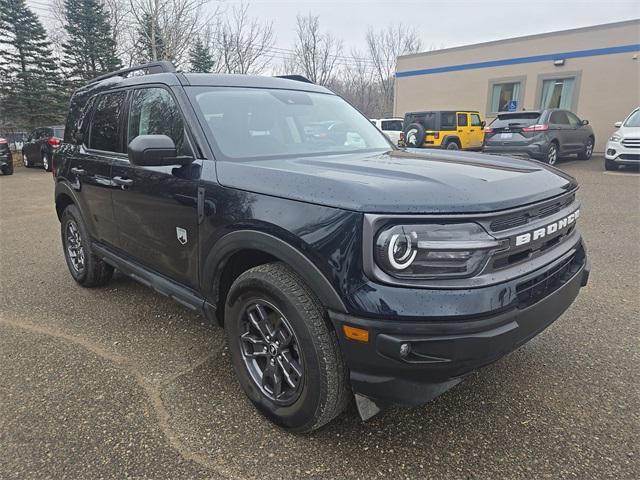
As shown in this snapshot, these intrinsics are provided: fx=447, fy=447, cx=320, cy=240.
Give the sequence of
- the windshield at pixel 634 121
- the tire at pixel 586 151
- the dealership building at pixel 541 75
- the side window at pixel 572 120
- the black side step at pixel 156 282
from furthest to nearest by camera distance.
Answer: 1. the dealership building at pixel 541 75
2. the tire at pixel 586 151
3. the side window at pixel 572 120
4. the windshield at pixel 634 121
5. the black side step at pixel 156 282

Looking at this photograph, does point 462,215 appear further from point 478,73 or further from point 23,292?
point 478,73

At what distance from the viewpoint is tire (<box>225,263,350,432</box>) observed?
1.98 metres

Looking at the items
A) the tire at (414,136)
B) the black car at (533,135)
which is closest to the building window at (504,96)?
the black car at (533,135)

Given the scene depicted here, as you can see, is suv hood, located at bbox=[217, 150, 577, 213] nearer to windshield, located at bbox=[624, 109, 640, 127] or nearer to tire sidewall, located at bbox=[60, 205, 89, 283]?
tire sidewall, located at bbox=[60, 205, 89, 283]

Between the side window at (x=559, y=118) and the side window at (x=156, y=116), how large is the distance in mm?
12153

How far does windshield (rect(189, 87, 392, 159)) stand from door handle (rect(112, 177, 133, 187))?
0.82 meters

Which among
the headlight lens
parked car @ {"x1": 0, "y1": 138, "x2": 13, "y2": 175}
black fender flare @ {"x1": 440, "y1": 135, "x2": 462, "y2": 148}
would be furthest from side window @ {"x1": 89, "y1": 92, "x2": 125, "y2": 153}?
black fender flare @ {"x1": 440, "y1": 135, "x2": 462, "y2": 148}

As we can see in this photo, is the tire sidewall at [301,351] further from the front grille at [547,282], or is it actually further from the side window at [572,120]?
the side window at [572,120]

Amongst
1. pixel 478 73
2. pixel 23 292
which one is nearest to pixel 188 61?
pixel 478 73

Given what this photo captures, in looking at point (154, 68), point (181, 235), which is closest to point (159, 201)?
point (181, 235)

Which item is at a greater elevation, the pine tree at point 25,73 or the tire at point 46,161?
the pine tree at point 25,73

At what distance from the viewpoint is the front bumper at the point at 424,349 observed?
1733 millimetres

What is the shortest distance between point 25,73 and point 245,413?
94.2 ft

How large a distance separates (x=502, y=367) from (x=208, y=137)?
2.32 m
